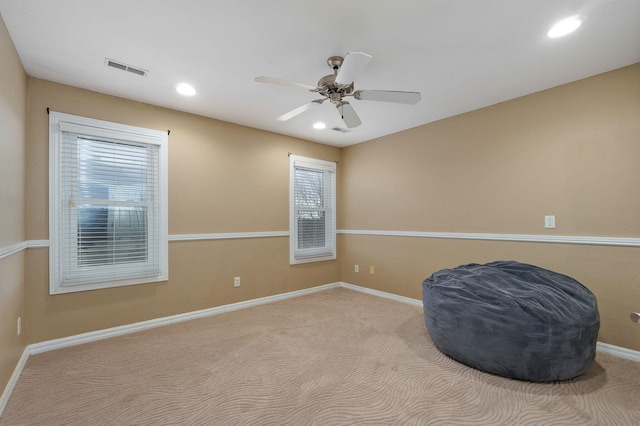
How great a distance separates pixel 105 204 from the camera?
9.45 feet

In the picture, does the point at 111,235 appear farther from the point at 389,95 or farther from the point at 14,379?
the point at 389,95

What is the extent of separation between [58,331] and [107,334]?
1.26ft

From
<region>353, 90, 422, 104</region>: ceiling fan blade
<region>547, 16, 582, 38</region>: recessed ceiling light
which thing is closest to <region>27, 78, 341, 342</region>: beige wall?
<region>353, 90, 422, 104</region>: ceiling fan blade

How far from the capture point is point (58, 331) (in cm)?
262

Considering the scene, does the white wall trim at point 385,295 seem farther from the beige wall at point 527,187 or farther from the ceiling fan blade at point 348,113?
the ceiling fan blade at point 348,113

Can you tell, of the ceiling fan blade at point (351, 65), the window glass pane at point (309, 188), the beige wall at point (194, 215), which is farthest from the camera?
the window glass pane at point (309, 188)

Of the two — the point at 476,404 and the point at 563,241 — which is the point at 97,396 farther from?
the point at 563,241

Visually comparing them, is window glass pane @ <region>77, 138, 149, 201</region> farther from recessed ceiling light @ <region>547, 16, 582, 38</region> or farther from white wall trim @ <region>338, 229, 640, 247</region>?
recessed ceiling light @ <region>547, 16, 582, 38</region>

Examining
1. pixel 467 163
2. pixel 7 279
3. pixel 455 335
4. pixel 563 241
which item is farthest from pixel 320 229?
pixel 7 279

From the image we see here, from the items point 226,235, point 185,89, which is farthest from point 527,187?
point 185,89

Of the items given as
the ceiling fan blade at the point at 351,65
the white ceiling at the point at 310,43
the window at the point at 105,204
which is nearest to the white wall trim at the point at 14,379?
the window at the point at 105,204

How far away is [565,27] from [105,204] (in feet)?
13.6

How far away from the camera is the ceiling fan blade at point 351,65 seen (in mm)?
1679

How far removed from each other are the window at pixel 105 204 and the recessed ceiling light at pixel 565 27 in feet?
12.0
